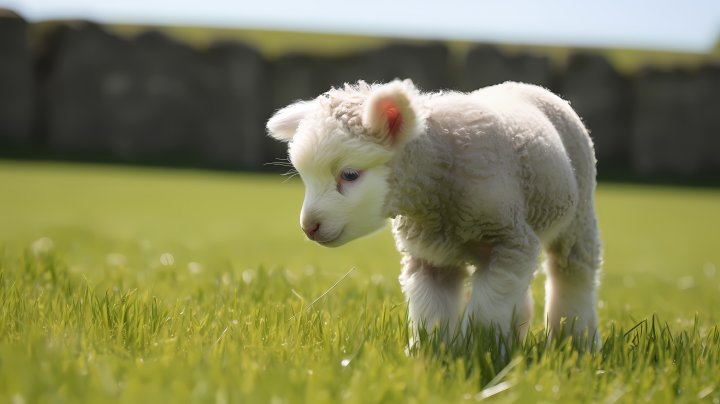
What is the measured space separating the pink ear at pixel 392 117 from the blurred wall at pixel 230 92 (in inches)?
478

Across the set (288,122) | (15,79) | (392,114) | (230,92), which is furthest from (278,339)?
(15,79)

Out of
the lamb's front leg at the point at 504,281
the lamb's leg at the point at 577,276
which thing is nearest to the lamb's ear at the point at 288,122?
the lamb's front leg at the point at 504,281

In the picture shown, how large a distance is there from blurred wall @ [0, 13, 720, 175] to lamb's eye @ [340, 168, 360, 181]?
1212 centimetres

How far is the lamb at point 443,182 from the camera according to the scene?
191 centimetres

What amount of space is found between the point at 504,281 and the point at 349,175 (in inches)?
25.5

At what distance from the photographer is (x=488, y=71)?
14.7 m

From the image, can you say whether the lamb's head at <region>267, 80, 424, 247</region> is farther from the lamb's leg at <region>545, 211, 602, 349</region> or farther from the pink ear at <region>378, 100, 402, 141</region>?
the lamb's leg at <region>545, 211, 602, 349</region>

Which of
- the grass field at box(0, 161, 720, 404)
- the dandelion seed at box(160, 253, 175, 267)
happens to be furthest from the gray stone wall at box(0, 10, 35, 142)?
the dandelion seed at box(160, 253, 175, 267)

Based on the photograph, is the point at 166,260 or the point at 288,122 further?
the point at 166,260

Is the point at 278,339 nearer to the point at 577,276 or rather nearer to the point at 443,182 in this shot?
the point at 443,182

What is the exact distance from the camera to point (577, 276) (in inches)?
104

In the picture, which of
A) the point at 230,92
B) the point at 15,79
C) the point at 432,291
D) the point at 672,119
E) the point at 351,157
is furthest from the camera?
the point at 672,119

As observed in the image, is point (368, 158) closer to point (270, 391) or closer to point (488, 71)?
point (270, 391)

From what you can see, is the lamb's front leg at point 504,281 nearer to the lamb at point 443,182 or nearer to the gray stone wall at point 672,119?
the lamb at point 443,182
